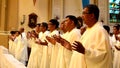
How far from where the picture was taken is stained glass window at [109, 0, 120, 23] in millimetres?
9906

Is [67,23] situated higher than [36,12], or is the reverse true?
[36,12]

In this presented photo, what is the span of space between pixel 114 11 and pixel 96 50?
24.2 feet

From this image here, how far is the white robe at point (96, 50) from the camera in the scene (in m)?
2.84

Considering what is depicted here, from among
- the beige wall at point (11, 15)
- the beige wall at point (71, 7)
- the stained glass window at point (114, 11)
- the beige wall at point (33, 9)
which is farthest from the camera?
the beige wall at point (11, 15)

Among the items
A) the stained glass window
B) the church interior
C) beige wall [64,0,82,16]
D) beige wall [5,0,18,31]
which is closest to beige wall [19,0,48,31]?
the church interior

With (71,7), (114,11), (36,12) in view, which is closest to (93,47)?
(114,11)

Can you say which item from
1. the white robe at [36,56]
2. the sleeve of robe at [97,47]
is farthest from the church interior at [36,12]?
the sleeve of robe at [97,47]

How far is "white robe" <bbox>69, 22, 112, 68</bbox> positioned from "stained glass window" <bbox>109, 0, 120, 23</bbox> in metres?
6.94

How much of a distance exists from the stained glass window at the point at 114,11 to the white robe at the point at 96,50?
6.94 metres

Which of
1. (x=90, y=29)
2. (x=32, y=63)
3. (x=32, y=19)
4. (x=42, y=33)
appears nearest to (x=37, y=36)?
(x=42, y=33)

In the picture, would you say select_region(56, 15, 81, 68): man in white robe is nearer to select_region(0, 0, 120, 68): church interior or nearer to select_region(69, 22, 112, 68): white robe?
select_region(69, 22, 112, 68): white robe

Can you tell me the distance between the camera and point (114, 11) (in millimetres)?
9969

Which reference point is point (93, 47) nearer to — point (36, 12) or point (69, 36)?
point (69, 36)

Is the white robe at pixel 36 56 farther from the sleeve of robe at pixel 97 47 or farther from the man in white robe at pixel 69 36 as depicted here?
the sleeve of robe at pixel 97 47
